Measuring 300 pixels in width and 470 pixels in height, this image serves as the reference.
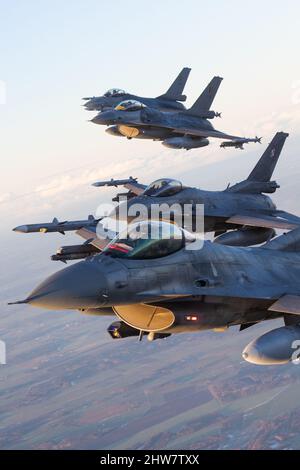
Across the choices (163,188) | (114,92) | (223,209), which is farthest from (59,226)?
(114,92)

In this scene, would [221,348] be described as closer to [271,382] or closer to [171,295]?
[271,382]

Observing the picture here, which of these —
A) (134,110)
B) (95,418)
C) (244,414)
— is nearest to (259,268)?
(134,110)

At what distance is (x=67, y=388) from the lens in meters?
162

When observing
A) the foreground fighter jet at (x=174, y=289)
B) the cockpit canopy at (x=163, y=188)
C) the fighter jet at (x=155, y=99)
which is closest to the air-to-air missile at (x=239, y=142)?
the cockpit canopy at (x=163, y=188)

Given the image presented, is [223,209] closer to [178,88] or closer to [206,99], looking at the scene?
[206,99]

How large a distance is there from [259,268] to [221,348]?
151m

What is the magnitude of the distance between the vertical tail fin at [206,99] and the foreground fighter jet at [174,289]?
34.5m

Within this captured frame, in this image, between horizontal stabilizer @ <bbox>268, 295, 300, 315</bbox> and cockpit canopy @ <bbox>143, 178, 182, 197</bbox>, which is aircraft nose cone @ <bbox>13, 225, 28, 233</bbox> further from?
horizontal stabilizer @ <bbox>268, 295, 300, 315</bbox>

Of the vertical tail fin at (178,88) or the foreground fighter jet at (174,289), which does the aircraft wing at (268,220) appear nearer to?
the foreground fighter jet at (174,289)

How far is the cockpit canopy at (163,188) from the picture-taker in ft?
104

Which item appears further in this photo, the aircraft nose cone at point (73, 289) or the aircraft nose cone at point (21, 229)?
the aircraft nose cone at point (21, 229)

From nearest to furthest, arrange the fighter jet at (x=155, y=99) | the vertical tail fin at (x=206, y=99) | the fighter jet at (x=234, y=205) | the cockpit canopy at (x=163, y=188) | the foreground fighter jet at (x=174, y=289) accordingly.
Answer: the foreground fighter jet at (x=174, y=289), the fighter jet at (x=234, y=205), the cockpit canopy at (x=163, y=188), the vertical tail fin at (x=206, y=99), the fighter jet at (x=155, y=99)

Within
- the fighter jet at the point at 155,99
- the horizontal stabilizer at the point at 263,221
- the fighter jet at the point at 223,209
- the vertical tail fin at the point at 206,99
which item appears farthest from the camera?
the fighter jet at the point at 155,99

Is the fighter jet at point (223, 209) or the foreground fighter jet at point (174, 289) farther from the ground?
the foreground fighter jet at point (174, 289)
